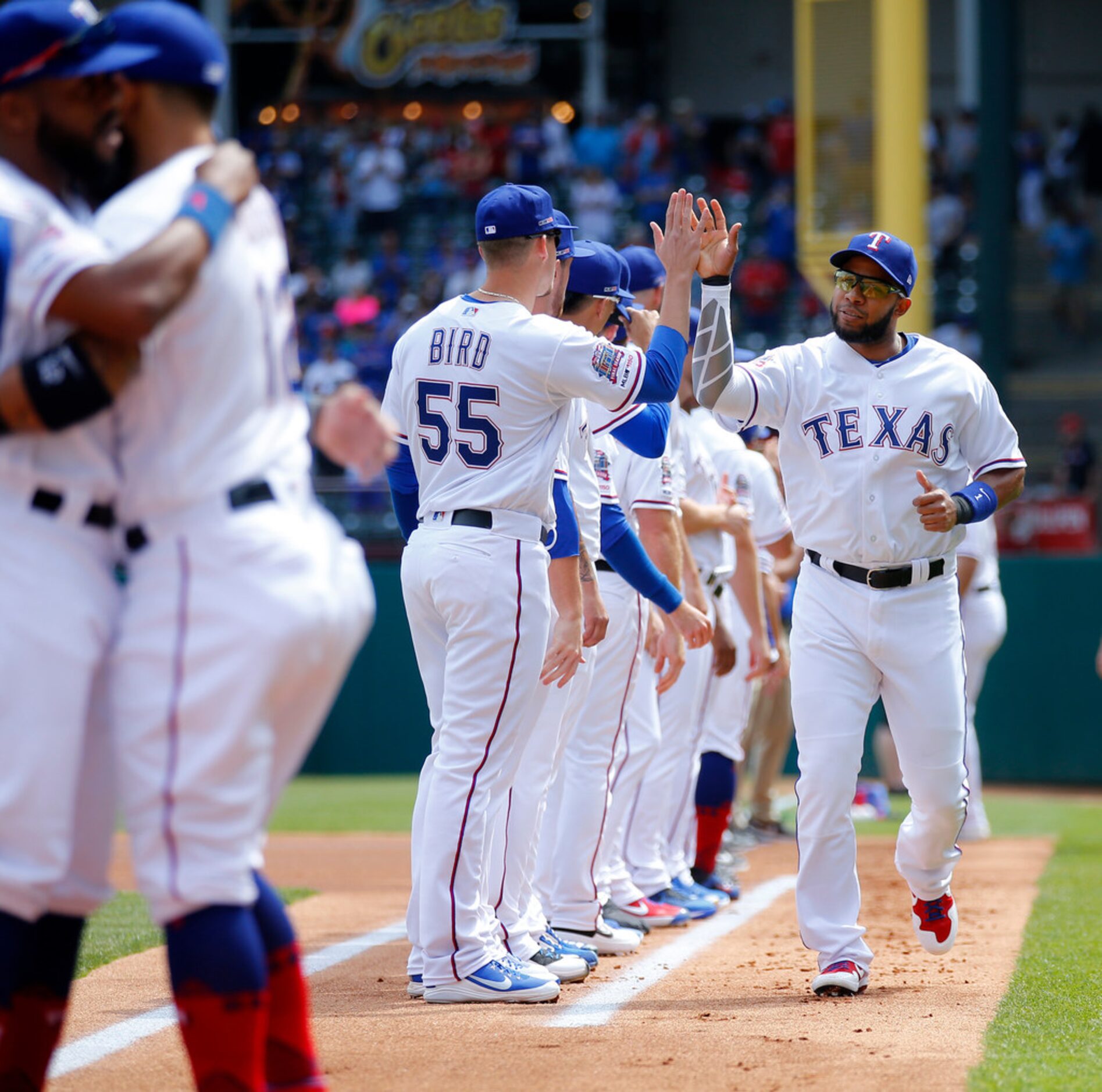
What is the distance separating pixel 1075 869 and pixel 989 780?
571 cm

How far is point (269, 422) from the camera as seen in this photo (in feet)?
9.06

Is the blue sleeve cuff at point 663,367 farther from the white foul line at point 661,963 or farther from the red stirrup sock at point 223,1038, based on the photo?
the red stirrup sock at point 223,1038

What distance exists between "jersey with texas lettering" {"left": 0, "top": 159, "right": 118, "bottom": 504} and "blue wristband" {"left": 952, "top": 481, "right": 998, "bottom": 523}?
283cm

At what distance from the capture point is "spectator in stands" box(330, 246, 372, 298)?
20578 mm

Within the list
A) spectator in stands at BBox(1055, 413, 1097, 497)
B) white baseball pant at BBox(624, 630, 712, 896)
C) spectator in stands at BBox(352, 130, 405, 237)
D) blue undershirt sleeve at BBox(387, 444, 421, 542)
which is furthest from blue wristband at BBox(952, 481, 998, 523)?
spectator in stands at BBox(352, 130, 405, 237)

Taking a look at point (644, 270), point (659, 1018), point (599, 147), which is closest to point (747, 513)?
point (644, 270)

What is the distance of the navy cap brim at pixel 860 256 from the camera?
494cm

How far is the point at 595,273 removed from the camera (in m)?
5.46

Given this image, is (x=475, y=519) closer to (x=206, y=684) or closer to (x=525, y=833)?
(x=525, y=833)

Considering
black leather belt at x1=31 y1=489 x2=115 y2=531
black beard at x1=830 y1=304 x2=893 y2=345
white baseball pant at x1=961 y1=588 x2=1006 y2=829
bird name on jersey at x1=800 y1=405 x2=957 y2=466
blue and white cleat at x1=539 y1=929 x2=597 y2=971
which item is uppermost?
black beard at x1=830 y1=304 x2=893 y2=345

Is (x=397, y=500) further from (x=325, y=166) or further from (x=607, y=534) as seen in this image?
(x=325, y=166)

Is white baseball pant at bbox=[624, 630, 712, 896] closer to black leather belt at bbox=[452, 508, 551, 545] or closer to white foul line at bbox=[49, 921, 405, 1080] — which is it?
white foul line at bbox=[49, 921, 405, 1080]

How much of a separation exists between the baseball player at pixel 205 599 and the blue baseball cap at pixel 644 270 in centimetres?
395

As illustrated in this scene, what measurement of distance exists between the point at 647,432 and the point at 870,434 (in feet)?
2.17
